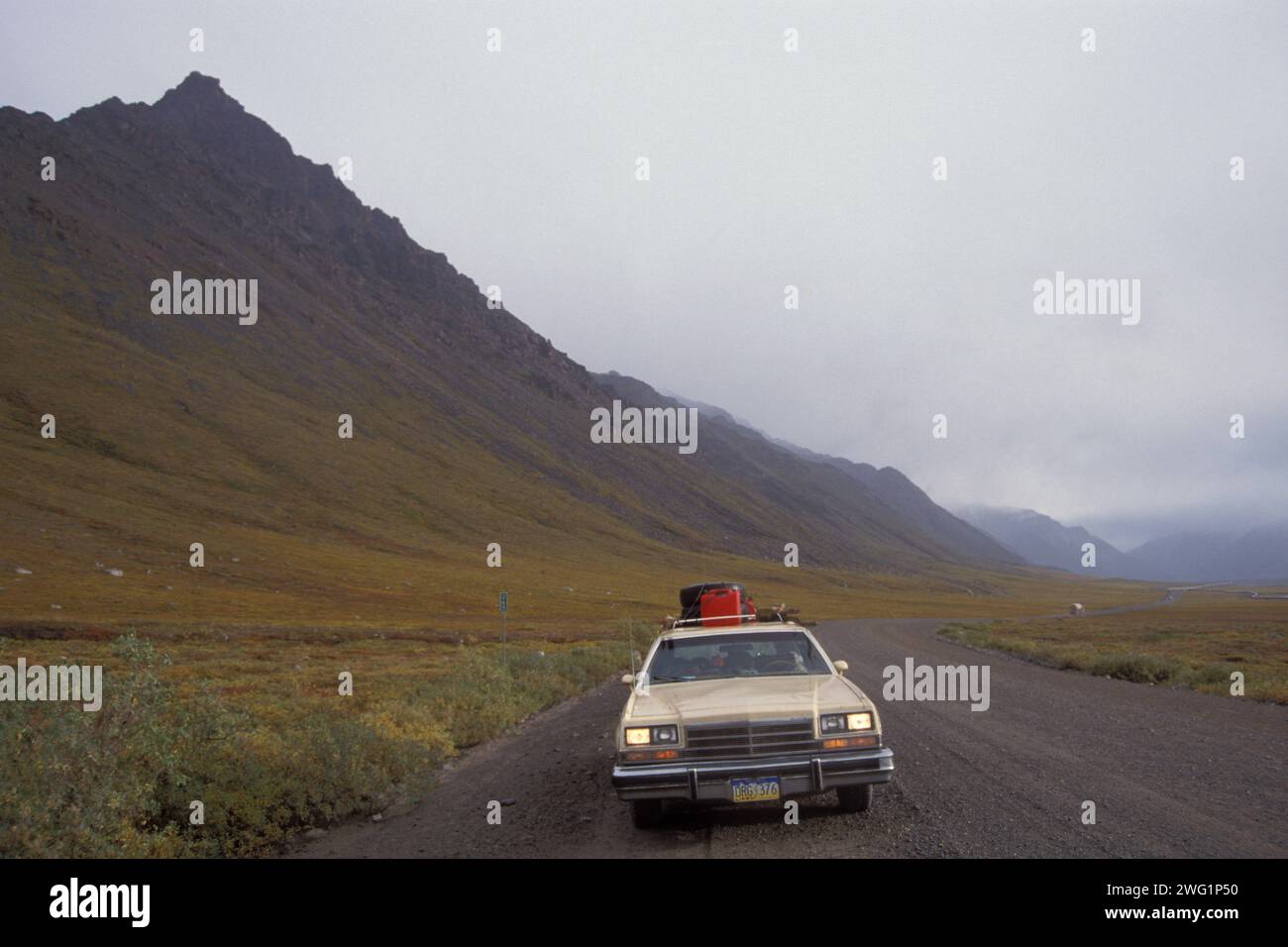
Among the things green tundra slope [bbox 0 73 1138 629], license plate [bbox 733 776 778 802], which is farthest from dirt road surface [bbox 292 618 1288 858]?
green tundra slope [bbox 0 73 1138 629]

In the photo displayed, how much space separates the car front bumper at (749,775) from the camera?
648cm

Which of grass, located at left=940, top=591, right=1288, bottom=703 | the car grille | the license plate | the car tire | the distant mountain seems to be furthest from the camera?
the distant mountain

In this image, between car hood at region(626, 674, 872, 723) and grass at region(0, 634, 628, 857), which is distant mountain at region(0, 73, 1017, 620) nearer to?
grass at region(0, 634, 628, 857)

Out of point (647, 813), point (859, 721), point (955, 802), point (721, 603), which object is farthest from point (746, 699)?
point (721, 603)

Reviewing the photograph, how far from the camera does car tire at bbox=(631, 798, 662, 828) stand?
7082 millimetres

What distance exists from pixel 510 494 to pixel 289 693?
97.2 meters

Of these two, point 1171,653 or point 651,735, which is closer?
point 651,735

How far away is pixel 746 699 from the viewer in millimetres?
7145

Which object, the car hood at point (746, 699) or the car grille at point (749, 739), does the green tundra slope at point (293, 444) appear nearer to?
the car hood at point (746, 699)

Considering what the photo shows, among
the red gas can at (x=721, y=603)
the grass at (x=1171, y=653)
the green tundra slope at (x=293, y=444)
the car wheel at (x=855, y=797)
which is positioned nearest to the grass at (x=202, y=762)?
the red gas can at (x=721, y=603)

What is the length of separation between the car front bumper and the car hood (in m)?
0.37

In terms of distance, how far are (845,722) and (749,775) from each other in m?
0.98

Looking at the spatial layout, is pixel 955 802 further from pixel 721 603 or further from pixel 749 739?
pixel 721 603

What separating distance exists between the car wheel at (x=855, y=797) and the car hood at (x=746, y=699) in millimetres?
826
